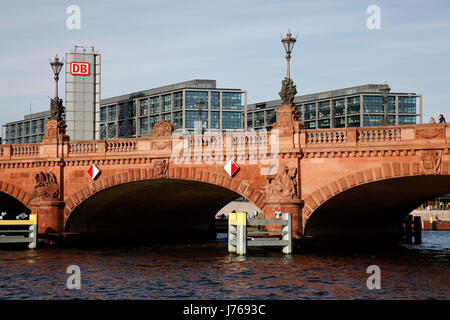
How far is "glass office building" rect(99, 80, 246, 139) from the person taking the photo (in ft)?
463

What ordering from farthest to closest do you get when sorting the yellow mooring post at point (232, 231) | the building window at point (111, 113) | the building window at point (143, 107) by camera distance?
the building window at point (111, 113), the building window at point (143, 107), the yellow mooring post at point (232, 231)

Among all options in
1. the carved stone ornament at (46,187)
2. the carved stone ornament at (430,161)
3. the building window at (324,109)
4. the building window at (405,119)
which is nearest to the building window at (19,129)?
the building window at (324,109)

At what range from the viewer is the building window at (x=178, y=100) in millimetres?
141250

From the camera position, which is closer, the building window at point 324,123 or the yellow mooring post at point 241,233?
the yellow mooring post at point 241,233

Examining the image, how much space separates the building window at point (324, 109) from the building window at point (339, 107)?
1.79m

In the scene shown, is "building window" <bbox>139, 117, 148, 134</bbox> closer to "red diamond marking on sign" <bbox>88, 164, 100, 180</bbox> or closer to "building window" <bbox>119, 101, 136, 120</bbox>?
"building window" <bbox>119, 101, 136, 120</bbox>

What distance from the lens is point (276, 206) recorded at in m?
44.8

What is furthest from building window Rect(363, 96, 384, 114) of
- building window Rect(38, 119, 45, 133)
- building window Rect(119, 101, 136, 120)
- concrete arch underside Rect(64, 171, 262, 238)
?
concrete arch underside Rect(64, 171, 262, 238)

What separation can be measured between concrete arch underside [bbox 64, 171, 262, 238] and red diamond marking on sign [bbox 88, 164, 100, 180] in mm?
947

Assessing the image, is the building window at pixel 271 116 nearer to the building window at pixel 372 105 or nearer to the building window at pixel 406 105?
the building window at pixel 372 105

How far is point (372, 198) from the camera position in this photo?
164ft

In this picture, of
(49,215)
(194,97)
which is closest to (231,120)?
(194,97)
